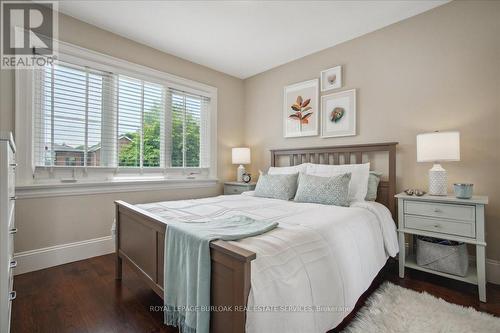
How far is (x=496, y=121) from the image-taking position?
205 centimetres

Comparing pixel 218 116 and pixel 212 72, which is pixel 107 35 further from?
pixel 218 116

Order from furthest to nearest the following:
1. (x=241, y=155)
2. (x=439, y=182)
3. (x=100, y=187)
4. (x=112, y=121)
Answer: (x=241, y=155) < (x=112, y=121) < (x=100, y=187) < (x=439, y=182)

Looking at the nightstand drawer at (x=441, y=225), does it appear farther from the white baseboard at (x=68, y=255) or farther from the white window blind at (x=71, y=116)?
the white window blind at (x=71, y=116)

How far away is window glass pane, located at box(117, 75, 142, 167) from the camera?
9.53ft

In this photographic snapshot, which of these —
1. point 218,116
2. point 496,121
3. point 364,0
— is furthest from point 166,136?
point 496,121

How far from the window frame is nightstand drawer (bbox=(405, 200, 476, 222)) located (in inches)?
106

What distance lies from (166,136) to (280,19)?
6.75 feet

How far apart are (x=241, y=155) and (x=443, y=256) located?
9.00 ft

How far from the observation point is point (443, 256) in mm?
2000

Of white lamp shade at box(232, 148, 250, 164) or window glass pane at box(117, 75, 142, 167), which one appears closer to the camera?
window glass pane at box(117, 75, 142, 167)

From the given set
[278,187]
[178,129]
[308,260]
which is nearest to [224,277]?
[308,260]

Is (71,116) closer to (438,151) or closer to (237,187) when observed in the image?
(237,187)

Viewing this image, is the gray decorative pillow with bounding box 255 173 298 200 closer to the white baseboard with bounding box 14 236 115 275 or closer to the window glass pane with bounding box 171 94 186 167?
the window glass pane with bounding box 171 94 186 167

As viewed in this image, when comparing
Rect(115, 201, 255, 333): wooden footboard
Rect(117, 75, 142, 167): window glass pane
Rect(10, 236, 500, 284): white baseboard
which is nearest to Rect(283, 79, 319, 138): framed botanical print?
Rect(117, 75, 142, 167): window glass pane
